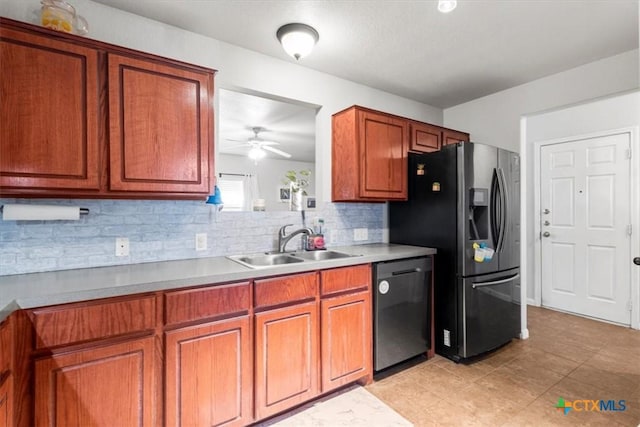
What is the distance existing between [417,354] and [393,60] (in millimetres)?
2456

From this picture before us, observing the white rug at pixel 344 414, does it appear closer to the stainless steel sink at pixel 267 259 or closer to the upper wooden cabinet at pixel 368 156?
the stainless steel sink at pixel 267 259

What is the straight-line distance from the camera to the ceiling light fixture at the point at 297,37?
2078mm

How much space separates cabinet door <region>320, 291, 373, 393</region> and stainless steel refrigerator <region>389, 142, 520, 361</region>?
80cm

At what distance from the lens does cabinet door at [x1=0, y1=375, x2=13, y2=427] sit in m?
1.05

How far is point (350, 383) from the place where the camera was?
2.19 meters

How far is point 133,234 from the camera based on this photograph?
75.7 inches

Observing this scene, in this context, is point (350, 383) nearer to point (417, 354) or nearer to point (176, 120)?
point (417, 354)

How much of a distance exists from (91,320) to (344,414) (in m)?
1.49

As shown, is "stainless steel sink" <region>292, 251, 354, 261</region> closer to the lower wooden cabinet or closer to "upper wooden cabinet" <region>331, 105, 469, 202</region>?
the lower wooden cabinet

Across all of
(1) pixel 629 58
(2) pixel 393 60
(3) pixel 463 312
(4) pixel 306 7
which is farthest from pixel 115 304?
(1) pixel 629 58

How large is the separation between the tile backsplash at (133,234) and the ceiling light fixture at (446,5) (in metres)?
1.77

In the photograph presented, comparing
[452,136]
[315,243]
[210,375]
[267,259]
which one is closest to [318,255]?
[315,243]

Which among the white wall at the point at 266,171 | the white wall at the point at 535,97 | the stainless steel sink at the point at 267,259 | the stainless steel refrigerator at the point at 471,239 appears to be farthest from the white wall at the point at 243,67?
the white wall at the point at 266,171

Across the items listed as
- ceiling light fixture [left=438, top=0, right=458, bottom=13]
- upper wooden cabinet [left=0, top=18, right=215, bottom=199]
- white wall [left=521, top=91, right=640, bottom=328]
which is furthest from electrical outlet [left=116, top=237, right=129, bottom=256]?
white wall [left=521, top=91, right=640, bottom=328]
